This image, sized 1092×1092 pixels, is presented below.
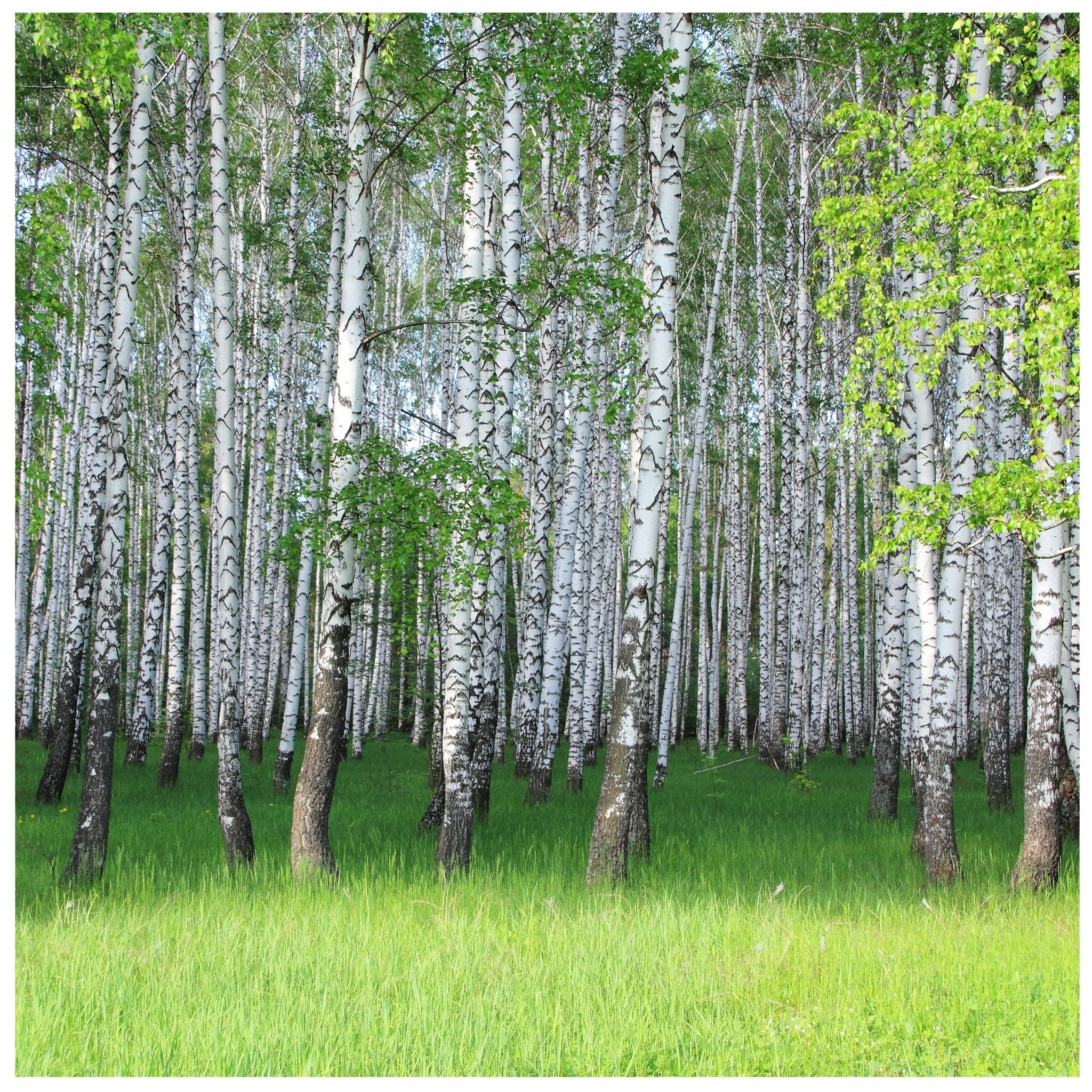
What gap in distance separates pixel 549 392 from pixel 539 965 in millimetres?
7670

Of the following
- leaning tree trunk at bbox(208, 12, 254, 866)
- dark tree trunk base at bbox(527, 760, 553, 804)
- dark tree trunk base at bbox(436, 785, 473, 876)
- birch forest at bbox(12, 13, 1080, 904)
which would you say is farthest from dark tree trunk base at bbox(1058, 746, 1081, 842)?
leaning tree trunk at bbox(208, 12, 254, 866)

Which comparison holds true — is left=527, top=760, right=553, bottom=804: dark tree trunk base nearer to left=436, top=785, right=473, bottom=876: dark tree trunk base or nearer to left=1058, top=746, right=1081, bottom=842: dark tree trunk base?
left=436, top=785, right=473, bottom=876: dark tree trunk base

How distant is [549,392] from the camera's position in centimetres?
1081

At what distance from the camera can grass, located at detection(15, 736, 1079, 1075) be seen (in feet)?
12.1

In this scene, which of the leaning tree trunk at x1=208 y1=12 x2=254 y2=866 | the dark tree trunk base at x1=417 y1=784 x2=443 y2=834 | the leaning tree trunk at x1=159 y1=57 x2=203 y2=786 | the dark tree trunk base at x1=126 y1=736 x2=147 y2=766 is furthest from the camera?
the dark tree trunk base at x1=126 y1=736 x2=147 y2=766

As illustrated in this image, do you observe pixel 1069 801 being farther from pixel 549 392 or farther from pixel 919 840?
pixel 549 392

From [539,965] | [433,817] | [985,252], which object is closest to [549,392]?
[433,817]

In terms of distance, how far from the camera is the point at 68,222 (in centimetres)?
1694

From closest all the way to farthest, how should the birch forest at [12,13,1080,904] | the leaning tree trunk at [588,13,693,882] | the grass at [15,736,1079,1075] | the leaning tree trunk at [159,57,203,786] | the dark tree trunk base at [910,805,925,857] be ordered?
the grass at [15,736,1079,1075]
the birch forest at [12,13,1080,904]
the leaning tree trunk at [588,13,693,882]
the dark tree trunk base at [910,805,925,857]
the leaning tree trunk at [159,57,203,786]

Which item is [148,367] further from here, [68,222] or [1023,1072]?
[1023,1072]

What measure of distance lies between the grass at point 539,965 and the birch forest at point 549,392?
45 cm

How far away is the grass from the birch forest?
451mm

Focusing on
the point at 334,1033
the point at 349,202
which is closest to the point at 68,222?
the point at 349,202

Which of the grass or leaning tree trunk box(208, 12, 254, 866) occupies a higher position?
leaning tree trunk box(208, 12, 254, 866)
